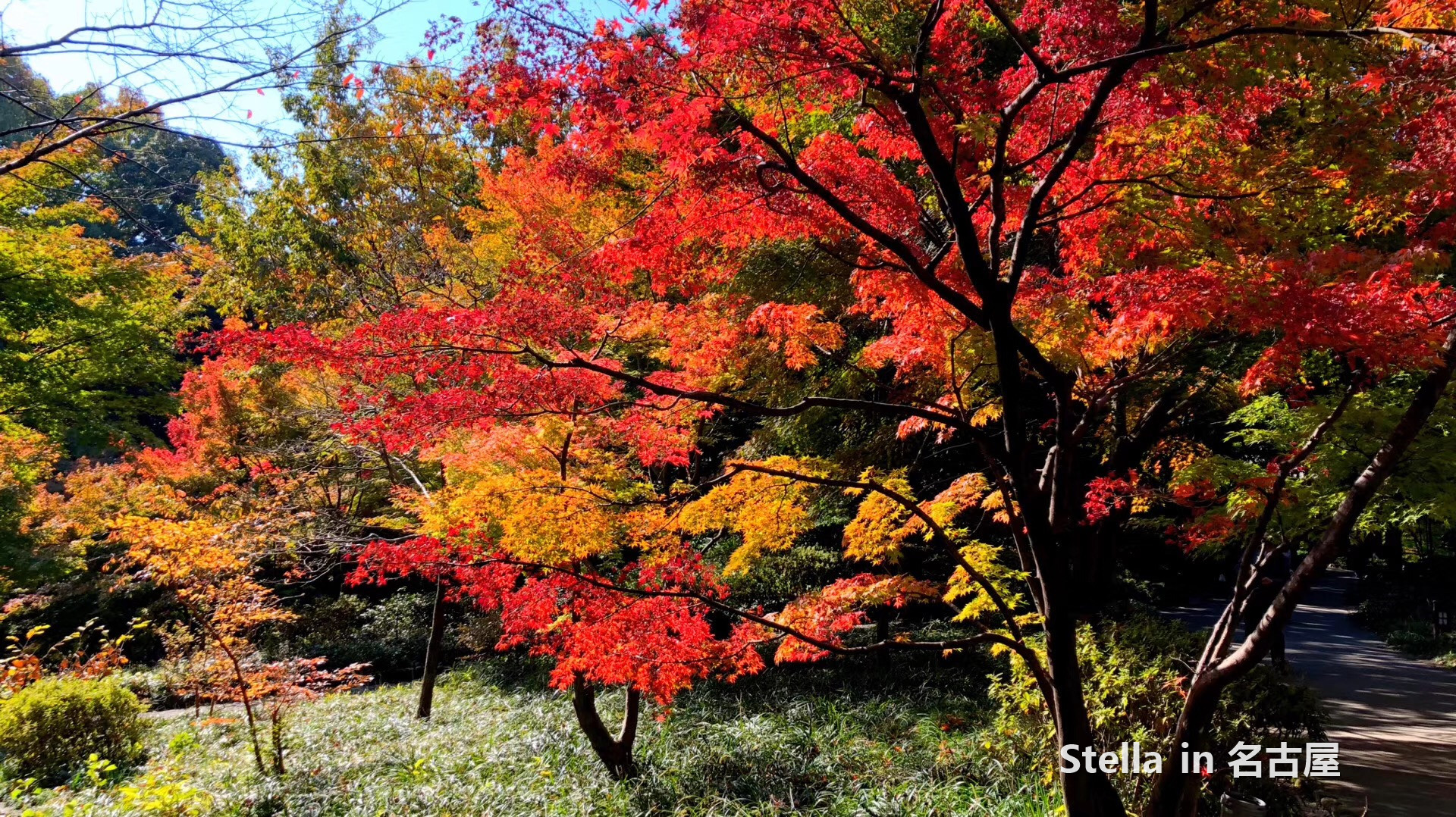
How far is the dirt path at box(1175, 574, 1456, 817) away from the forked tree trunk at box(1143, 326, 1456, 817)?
4001 millimetres

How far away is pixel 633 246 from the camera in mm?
4074

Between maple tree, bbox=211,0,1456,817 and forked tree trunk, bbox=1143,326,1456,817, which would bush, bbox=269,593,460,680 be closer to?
maple tree, bbox=211,0,1456,817

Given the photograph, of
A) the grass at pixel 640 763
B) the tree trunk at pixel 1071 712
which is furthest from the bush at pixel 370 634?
the tree trunk at pixel 1071 712

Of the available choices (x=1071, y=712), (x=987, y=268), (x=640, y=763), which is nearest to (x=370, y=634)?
(x=640, y=763)

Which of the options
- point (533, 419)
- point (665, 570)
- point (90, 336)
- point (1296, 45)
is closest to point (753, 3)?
point (1296, 45)

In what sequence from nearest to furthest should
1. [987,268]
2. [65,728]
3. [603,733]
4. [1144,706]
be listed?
[987,268] → [1144,706] → [603,733] → [65,728]

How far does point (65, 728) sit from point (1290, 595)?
420 inches

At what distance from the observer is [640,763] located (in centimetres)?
685

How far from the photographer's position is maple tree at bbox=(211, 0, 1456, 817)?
9.97 feet

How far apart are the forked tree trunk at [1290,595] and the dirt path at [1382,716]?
4001 mm

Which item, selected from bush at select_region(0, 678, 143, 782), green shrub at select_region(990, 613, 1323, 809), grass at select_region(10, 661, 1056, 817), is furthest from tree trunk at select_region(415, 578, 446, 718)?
green shrub at select_region(990, 613, 1323, 809)

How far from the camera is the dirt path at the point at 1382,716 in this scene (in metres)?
5.89

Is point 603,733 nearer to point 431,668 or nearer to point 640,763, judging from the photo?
point 640,763

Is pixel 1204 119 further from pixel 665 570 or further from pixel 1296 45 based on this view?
pixel 665 570
